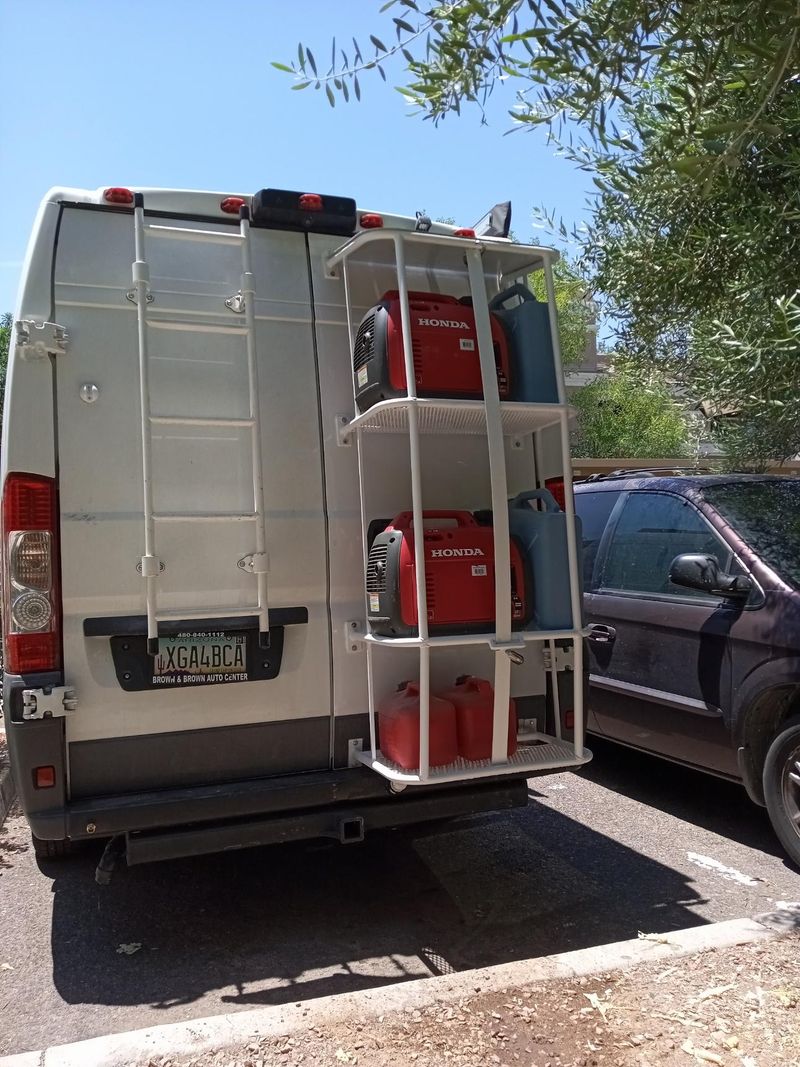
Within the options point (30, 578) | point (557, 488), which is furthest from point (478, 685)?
point (30, 578)

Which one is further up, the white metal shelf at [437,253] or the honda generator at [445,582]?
the white metal shelf at [437,253]

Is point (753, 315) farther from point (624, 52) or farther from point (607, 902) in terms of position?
point (607, 902)

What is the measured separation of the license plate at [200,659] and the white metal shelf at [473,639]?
21.8 inches

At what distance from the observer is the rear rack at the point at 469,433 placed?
345 cm

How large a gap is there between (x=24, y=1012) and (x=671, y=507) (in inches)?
165

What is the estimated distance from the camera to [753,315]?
15.2 feet

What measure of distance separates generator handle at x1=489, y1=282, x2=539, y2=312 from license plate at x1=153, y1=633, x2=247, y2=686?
189 centimetres

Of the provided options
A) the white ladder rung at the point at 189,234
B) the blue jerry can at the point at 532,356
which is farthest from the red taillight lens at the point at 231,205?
the blue jerry can at the point at 532,356

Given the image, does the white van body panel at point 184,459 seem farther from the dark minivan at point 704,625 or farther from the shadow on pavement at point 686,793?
the shadow on pavement at point 686,793

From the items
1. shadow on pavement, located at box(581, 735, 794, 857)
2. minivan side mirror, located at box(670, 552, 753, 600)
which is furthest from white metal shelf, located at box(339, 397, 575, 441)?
shadow on pavement, located at box(581, 735, 794, 857)

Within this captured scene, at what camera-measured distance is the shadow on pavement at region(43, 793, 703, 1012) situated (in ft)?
11.5

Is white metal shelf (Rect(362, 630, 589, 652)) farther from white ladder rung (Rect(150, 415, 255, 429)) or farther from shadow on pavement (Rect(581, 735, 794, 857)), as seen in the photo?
shadow on pavement (Rect(581, 735, 794, 857))

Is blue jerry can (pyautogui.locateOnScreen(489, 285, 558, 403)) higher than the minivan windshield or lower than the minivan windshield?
higher

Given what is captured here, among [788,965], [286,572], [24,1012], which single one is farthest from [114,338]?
[788,965]
